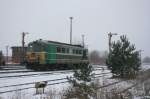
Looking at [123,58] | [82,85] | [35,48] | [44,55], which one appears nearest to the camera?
[82,85]

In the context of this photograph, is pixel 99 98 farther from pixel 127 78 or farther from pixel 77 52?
pixel 77 52

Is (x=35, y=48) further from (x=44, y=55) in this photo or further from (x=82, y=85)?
(x=82, y=85)

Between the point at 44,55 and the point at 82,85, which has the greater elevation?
the point at 44,55

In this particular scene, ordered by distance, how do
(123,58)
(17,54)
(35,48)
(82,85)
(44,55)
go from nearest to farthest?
(82,85)
(123,58)
(44,55)
(35,48)
(17,54)

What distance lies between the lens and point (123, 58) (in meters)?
27.6

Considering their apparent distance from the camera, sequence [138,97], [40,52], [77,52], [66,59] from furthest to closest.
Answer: [77,52] < [66,59] < [40,52] < [138,97]

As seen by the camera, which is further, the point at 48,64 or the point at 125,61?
the point at 48,64

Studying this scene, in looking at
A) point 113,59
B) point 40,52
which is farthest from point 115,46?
point 40,52

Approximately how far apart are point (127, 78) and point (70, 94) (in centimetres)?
1428

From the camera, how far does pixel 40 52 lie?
1298 inches

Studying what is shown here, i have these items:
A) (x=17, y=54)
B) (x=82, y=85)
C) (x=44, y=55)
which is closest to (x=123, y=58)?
(x=44, y=55)

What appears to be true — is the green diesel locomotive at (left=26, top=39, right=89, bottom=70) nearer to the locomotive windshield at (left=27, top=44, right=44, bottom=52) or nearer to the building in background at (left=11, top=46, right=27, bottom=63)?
the locomotive windshield at (left=27, top=44, right=44, bottom=52)

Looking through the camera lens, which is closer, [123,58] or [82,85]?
[82,85]

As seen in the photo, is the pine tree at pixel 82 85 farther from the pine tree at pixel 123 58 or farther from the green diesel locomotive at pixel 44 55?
the green diesel locomotive at pixel 44 55
